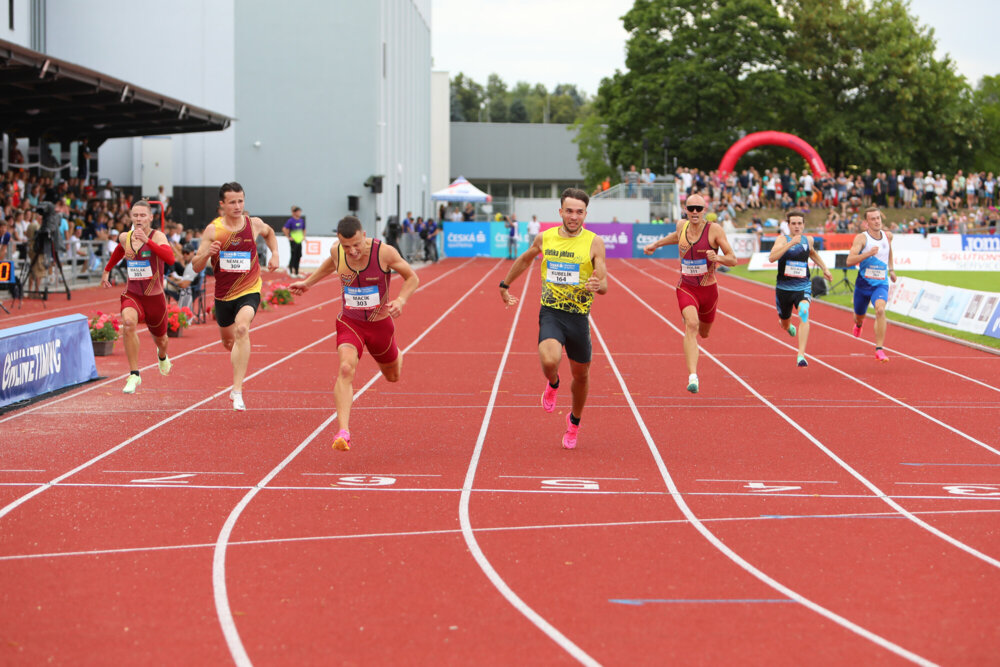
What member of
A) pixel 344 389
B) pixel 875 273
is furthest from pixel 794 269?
pixel 344 389

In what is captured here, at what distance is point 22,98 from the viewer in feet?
91.1

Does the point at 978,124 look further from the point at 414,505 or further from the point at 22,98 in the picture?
the point at 414,505

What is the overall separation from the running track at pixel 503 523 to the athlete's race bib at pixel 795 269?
135 centimetres

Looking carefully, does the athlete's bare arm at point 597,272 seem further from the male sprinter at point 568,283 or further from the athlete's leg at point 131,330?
the athlete's leg at point 131,330

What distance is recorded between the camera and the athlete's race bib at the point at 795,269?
45.1 ft

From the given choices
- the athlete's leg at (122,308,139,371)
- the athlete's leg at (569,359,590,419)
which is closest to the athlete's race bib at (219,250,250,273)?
the athlete's leg at (122,308,139,371)

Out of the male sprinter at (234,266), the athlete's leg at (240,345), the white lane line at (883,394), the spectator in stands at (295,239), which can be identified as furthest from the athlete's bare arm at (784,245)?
the spectator in stands at (295,239)

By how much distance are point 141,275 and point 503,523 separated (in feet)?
20.5

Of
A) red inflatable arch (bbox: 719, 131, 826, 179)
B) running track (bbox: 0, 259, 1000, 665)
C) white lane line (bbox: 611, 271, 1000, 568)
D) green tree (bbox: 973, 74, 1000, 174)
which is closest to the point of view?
running track (bbox: 0, 259, 1000, 665)

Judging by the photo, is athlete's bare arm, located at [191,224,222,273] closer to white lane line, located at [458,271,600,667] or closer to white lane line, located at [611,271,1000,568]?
white lane line, located at [458,271,600,667]

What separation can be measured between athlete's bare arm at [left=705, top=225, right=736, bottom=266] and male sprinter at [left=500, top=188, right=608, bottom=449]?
2626 millimetres

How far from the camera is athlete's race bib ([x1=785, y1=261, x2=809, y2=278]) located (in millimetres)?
13750

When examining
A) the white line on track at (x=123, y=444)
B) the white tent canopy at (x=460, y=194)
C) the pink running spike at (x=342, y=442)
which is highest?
the white tent canopy at (x=460, y=194)

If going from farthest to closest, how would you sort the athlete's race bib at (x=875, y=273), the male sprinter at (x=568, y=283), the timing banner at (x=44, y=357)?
the athlete's race bib at (x=875, y=273) → the timing banner at (x=44, y=357) → the male sprinter at (x=568, y=283)
